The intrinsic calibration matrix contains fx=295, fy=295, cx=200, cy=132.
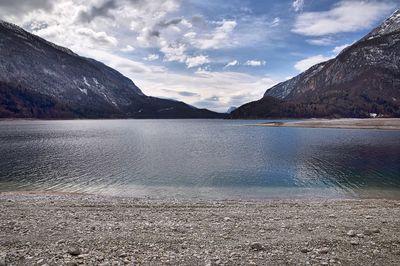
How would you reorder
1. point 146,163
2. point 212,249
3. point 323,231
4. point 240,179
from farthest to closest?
point 146,163, point 240,179, point 323,231, point 212,249

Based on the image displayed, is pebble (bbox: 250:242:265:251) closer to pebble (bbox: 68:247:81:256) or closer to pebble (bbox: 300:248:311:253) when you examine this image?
pebble (bbox: 300:248:311:253)

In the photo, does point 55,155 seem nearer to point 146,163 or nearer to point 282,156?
point 146,163

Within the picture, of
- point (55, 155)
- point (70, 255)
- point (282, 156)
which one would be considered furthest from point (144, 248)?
point (55, 155)

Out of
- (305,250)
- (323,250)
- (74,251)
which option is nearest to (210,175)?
(305,250)

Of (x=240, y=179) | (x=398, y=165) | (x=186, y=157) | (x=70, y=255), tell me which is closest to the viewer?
(x=70, y=255)

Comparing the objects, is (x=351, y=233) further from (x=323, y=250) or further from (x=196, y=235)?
(x=196, y=235)

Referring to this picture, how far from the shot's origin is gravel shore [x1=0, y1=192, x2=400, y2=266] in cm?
1305

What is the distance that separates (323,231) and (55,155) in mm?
64096

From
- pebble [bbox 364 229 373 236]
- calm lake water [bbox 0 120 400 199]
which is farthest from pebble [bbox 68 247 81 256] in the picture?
calm lake water [bbox 0 120 400 199]

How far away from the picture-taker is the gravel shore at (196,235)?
1305 cm

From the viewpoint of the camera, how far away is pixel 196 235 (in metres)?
16.5

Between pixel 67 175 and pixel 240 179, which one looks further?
pixel 67 175

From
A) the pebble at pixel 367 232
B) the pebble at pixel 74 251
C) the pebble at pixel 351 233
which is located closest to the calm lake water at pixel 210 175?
the pebble at pixel 367 232

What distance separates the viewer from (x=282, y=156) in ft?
217
